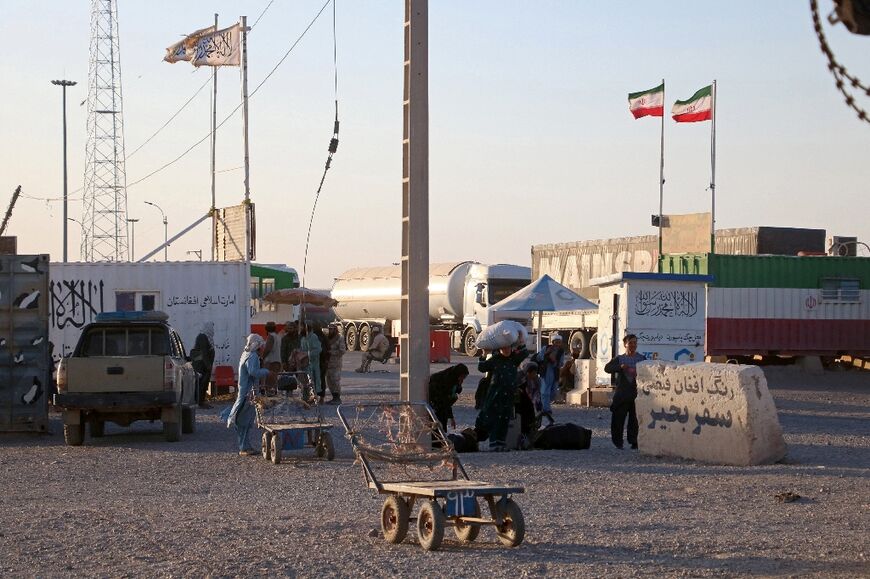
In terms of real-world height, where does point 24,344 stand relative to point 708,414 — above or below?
above

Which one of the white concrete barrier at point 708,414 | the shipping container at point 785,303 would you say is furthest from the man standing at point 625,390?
the shipping container at point 785,303

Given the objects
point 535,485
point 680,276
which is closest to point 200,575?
point 535,485

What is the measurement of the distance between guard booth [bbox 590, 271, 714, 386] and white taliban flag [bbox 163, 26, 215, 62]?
1833 centimetres

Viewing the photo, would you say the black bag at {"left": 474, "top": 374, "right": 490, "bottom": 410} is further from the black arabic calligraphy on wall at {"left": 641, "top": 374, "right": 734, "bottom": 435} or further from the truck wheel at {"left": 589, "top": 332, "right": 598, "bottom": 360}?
the truck wheel at {"left": 589, "top": 332, "right": 598, "bottom": 360}

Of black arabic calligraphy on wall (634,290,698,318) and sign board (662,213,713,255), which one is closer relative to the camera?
black arabic calligraphy on wall (634,290,698,318)

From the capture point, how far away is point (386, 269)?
60.6m

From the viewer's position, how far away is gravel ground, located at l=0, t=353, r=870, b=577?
9.50 meters

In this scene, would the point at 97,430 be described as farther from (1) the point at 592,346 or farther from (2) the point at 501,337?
(1) the point at 592,346

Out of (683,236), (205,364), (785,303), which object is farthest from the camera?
(683,236)

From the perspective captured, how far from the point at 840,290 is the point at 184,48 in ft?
67.5

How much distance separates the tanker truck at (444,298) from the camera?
169ft

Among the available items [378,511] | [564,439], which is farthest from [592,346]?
[378,511]

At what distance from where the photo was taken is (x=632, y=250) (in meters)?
47.7

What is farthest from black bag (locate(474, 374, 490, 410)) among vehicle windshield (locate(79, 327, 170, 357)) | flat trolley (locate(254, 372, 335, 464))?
vehicle windshield (locate(79, 327, 170, 357))
